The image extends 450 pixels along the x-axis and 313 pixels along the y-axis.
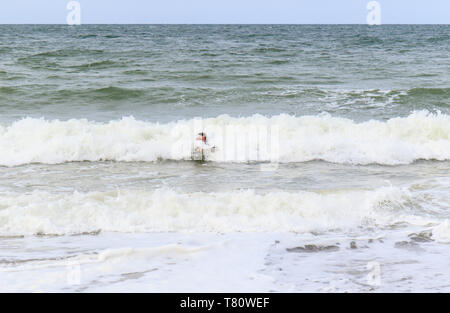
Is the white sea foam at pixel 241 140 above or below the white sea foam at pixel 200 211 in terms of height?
above

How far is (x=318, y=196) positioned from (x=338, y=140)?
3.78 m

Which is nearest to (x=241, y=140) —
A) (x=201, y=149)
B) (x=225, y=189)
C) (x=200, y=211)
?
(x=201, y=149)

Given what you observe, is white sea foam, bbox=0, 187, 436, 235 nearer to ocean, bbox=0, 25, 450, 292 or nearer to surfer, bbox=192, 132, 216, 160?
ocean, bbox=0, 25, 450, 292

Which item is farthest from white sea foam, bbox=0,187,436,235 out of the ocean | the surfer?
the surfer

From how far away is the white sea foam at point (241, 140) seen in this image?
10094 millimetres

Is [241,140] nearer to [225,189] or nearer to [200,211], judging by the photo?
[225,189]

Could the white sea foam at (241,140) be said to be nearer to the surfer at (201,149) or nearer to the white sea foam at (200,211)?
the surfer at (201,149)

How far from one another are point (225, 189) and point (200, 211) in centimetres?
133

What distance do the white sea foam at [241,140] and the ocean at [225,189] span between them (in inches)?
1.5

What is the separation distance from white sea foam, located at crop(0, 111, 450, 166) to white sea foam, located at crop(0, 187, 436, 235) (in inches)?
106

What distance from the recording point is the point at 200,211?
662 centimetres

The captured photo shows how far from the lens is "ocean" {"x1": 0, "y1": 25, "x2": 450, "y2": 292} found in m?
4.76

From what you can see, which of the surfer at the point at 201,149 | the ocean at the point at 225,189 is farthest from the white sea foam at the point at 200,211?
the surfer at the point at 201,149
